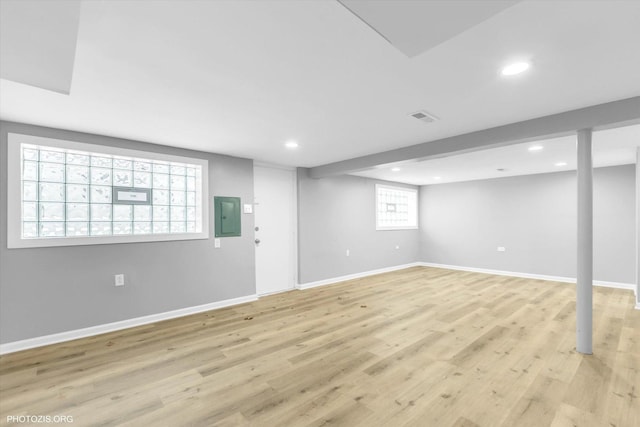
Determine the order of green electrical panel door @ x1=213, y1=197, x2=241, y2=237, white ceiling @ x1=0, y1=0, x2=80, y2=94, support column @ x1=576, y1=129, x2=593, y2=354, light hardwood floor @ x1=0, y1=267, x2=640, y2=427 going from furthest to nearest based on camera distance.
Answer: green electrical panel door @ x1=213, y1=197, x2=241, y2=237
support column @ x1=576, y1=129, x2=593, y2=354
light hardwood floor @ x1=0, y1=267, x2=640, y2=427
white ceiling @ x1=0, y1=0, x2=80, y2=94

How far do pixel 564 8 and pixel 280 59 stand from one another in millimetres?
1594

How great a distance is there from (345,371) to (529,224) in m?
6.39

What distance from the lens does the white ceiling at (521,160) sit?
12.8 feet

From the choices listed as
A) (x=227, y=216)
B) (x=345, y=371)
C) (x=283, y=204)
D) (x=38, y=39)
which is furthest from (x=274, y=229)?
(x=38, y=39)

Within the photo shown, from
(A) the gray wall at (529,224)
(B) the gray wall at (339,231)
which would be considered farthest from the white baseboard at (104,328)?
(A) the gray wall at (529,224)

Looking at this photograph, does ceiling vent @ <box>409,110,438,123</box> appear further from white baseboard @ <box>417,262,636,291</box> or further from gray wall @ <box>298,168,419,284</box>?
white baseboard @ <box>417,262,636,291</box>

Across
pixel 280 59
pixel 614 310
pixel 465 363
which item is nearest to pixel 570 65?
pixel 280 59

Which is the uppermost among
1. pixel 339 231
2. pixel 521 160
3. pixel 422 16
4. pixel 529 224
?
pixel 521 160

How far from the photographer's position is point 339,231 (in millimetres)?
6523

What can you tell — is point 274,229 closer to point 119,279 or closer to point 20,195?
point 119,279

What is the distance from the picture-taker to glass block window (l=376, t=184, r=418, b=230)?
7.62 meters

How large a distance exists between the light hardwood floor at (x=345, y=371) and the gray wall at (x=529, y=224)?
2240mm

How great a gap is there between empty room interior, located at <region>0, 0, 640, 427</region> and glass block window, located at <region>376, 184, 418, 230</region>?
191 cm

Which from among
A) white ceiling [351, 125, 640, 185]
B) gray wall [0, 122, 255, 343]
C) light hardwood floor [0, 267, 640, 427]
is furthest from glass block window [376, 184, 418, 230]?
gray wall [0, 122, 255, 343]
